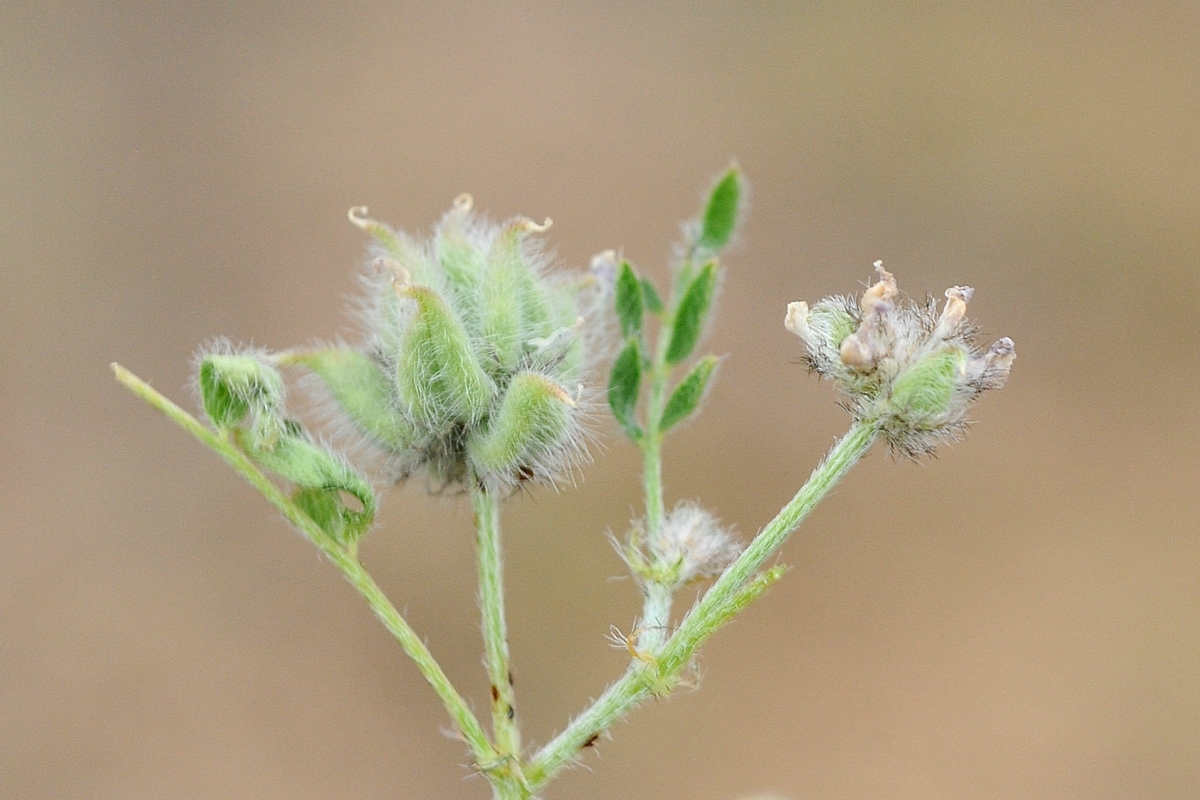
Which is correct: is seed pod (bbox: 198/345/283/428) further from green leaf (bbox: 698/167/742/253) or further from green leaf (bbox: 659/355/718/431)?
green leaf (bbox: 698/167/742/253)

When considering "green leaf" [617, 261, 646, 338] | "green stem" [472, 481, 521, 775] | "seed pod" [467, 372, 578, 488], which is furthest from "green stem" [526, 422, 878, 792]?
"green leaf" [617, 261, 646, 338]

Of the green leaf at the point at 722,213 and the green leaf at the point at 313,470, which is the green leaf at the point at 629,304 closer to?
the green leaf at the point at 722,213

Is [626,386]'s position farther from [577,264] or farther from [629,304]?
[577,264]

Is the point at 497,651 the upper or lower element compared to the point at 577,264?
lower

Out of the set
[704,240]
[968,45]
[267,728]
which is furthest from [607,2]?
[704,240]

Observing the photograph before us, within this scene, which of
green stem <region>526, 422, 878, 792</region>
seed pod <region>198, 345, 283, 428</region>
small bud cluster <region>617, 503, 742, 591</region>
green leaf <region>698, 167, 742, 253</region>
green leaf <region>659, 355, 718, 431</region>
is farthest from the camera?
green leaf <region>698, 167, 742, 253</region>

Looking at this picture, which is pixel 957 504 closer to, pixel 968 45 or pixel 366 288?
pixel 968 45

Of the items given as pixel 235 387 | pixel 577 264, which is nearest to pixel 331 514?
pixel 235 387
